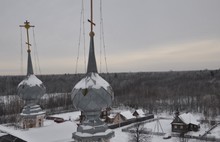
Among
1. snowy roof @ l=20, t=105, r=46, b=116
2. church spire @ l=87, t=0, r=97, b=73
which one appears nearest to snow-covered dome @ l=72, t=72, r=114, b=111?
church spire @ l=87, t=0, r=97, b=73

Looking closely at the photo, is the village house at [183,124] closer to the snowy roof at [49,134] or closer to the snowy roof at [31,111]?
the snowy roof at [31,111]

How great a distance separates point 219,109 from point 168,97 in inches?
733

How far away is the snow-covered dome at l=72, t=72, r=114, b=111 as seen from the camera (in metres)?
7.78

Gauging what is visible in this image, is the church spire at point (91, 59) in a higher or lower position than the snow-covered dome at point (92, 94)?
higher

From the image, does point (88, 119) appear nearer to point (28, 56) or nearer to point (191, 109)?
point (28, 56)

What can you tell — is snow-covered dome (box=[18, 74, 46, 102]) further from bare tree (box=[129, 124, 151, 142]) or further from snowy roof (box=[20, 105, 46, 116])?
bare tree (box=[129, 124, 151, 142])

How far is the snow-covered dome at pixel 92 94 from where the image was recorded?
306 inches

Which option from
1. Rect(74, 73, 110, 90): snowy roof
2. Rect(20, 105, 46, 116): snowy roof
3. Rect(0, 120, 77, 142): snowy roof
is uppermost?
Rect(74, 73, 110, 90): snowy roof

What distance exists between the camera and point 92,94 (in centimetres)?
776

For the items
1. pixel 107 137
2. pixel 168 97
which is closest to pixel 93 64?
pixel 107 137

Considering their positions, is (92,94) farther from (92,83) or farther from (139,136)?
(139,136)

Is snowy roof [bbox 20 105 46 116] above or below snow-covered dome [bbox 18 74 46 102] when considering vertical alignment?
below

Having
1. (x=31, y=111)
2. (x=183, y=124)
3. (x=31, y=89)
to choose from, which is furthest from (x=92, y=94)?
(x=183, y=124)

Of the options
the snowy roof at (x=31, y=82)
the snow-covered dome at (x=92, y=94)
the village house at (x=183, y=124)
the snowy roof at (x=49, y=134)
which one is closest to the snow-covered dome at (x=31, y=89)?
the snowy roof at (x=31, y=82)
